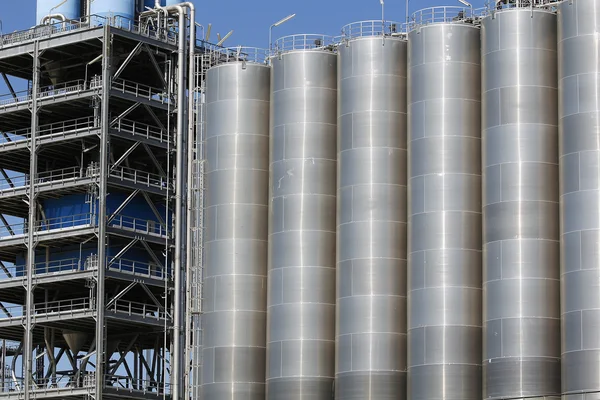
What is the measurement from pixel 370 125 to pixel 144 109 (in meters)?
37.6

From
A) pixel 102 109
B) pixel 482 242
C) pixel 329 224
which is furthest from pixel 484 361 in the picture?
pixel 102 109

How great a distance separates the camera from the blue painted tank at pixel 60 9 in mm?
142375

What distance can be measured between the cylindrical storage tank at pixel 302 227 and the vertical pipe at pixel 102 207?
25710 millimetres

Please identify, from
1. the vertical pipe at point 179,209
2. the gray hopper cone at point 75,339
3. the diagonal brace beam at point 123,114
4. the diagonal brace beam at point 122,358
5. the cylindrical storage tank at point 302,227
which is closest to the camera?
the cylindrical storage tank at point 302,227

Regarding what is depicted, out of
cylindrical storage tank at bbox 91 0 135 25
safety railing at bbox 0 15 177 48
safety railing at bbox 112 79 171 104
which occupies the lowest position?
safety railing at bbox 112 79 171 104

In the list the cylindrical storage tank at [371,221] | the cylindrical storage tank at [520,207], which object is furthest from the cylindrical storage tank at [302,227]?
the cylindrical storage tank at [520,207]

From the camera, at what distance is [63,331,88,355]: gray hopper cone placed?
13612cm

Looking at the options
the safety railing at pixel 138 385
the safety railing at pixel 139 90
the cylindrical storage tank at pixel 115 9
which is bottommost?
the safety railing at pixel 138 385

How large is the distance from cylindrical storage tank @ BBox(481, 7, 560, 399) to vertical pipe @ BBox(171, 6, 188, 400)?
36572 mm

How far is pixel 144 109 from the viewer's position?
138 meters

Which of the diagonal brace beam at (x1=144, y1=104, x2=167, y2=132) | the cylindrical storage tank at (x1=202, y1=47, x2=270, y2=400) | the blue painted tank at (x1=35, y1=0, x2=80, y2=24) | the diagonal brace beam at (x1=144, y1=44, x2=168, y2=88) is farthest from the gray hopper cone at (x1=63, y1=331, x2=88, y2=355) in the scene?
the cylindrical storage tank at (x1=202, y1=47, x2=270, y2=400)

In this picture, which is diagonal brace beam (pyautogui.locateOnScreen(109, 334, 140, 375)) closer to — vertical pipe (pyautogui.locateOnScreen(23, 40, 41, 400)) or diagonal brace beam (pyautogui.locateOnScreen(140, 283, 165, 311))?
diagonal brace beam (pyautogui.locateOnScreen(140, 283, 165, 311))

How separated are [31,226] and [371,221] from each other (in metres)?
40.6

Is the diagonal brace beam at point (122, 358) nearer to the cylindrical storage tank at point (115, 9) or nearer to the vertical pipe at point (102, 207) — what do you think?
the vertical pipe at point (102, 207)
